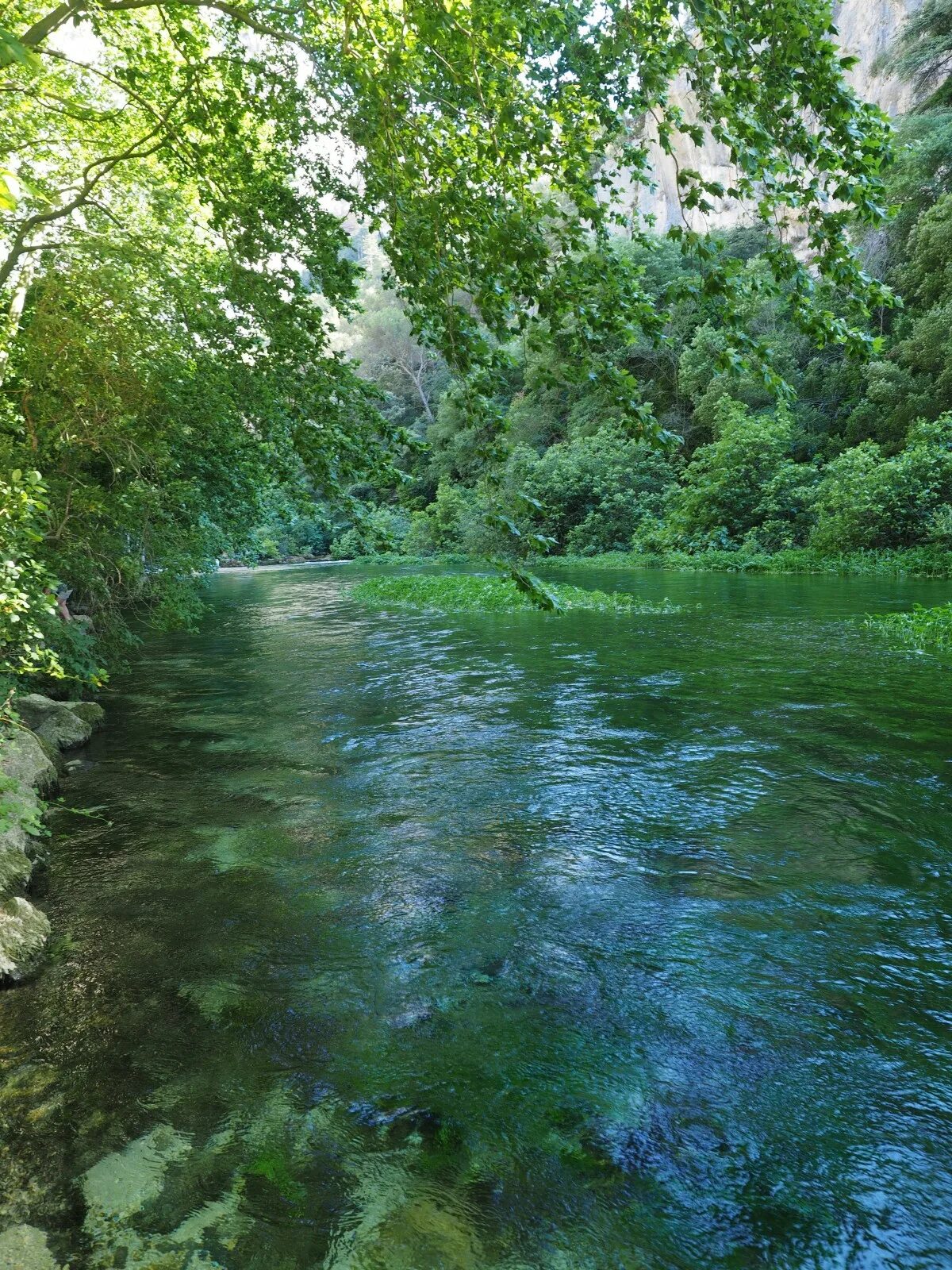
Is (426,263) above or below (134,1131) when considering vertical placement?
above

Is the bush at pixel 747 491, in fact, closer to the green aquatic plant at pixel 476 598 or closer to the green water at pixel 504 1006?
the green aquatic plant at pixel 476 598

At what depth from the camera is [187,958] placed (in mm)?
4789

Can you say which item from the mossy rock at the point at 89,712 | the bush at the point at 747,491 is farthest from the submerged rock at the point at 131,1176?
the bush at the point at 747,491

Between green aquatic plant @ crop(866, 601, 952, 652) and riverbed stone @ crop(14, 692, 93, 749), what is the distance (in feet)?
42.4

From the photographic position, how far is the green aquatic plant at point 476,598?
2020 centimetres

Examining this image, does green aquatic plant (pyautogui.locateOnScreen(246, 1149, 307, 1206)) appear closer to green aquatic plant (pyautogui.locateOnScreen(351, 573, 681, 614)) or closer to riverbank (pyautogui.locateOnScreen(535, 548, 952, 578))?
green aquatic plant (pyautogui.locateOnScreen(351, 573, 681, 614))

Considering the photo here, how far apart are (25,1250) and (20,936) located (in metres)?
2.38

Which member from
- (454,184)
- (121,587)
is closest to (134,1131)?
(454,184)

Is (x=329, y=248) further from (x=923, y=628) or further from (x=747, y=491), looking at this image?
(x=747, y=491)

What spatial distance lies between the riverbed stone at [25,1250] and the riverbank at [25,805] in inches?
78.6

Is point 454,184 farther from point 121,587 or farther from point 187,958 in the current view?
point 121,587

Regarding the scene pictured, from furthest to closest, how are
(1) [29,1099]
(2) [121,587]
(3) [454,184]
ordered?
(2) [121,587] → (3) [454,184] → (1) [29,1099]

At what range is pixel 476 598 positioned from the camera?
2289 centimetres

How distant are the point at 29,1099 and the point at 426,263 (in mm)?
5289
